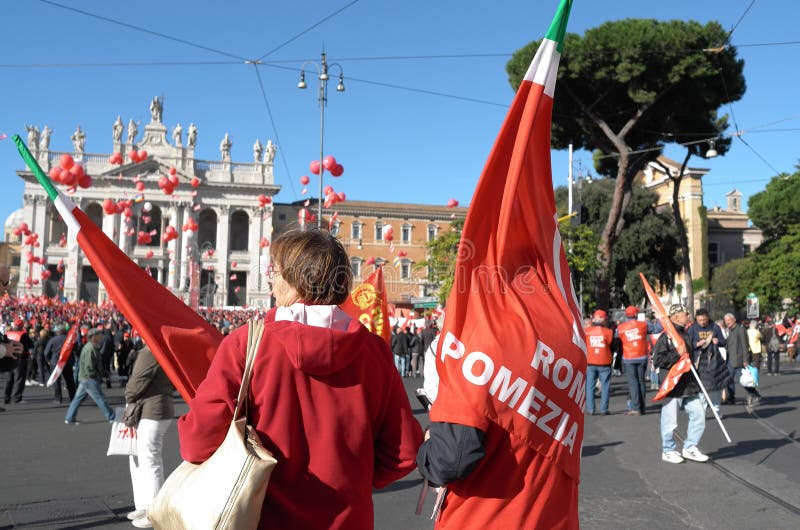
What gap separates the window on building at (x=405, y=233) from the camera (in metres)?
68.7

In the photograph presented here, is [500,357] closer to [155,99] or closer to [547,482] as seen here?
[547,482]

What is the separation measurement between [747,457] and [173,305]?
6.33 metres

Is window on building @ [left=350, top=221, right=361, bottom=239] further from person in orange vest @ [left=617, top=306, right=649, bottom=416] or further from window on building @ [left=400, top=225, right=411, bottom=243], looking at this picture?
person in orange vest @ [left=617, top=306, right=649, bottom=416]

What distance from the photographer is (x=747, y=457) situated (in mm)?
7277

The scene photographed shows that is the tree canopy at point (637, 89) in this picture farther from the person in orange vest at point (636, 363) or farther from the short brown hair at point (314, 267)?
the short brown hair at point (314, 267)

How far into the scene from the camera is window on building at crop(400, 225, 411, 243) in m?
68.7

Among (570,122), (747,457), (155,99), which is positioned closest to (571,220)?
(570,122)

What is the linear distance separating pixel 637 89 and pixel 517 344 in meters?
24.2

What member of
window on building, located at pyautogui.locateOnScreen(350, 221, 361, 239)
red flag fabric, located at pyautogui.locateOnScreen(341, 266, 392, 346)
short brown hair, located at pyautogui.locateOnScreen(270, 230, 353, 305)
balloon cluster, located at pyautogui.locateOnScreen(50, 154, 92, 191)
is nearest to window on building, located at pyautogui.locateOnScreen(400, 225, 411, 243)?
window on building, located at pyautogui.locateOnScreen(350, 221, 361, 239)

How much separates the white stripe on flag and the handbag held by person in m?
1.27

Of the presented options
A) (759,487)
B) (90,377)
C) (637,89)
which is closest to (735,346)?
(759,487)

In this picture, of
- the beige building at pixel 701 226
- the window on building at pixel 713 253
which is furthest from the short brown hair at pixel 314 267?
the window on building at pixel 713 253

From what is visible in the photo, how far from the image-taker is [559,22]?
2.44m

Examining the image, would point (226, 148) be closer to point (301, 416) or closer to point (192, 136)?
point (192, 136)
